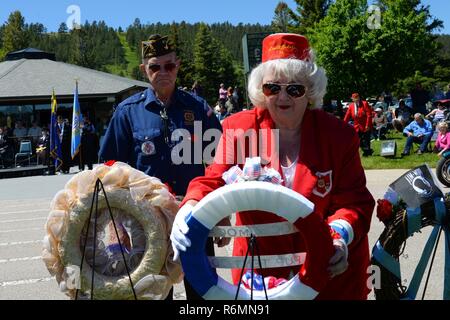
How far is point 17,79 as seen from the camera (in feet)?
112

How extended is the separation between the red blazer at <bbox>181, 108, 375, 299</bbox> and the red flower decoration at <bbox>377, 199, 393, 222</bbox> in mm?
850

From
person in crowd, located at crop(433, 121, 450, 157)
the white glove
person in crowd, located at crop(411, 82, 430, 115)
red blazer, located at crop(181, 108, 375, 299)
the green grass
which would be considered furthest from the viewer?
person in crowd, located at crop(411, 82, 430, 115)

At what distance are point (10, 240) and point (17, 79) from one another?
27717mm

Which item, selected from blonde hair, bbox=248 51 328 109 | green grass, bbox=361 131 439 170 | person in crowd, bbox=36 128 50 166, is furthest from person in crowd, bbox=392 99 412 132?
blonde hair, bbox=248 51 328 109

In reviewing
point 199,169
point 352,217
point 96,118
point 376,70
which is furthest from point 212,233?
point 376,70

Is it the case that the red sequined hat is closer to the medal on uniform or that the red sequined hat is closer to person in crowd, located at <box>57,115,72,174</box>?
the medal on uniform

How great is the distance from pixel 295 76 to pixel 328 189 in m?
0.48

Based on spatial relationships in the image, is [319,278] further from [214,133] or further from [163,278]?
[214,133]

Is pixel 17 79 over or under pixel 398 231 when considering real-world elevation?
over

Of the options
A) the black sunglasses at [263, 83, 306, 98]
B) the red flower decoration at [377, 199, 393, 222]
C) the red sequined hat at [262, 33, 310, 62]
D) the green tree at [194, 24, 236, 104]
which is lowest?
the red flower decoration at [377, 199, 393, 222]

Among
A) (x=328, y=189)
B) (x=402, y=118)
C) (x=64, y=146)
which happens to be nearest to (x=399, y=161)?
(x=402, y=118)

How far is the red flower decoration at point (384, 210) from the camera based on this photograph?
331 cm

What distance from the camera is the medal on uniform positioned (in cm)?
344

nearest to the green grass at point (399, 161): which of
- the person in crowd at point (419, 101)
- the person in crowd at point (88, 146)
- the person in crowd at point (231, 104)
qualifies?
the person in crowd at point (419, 101)
